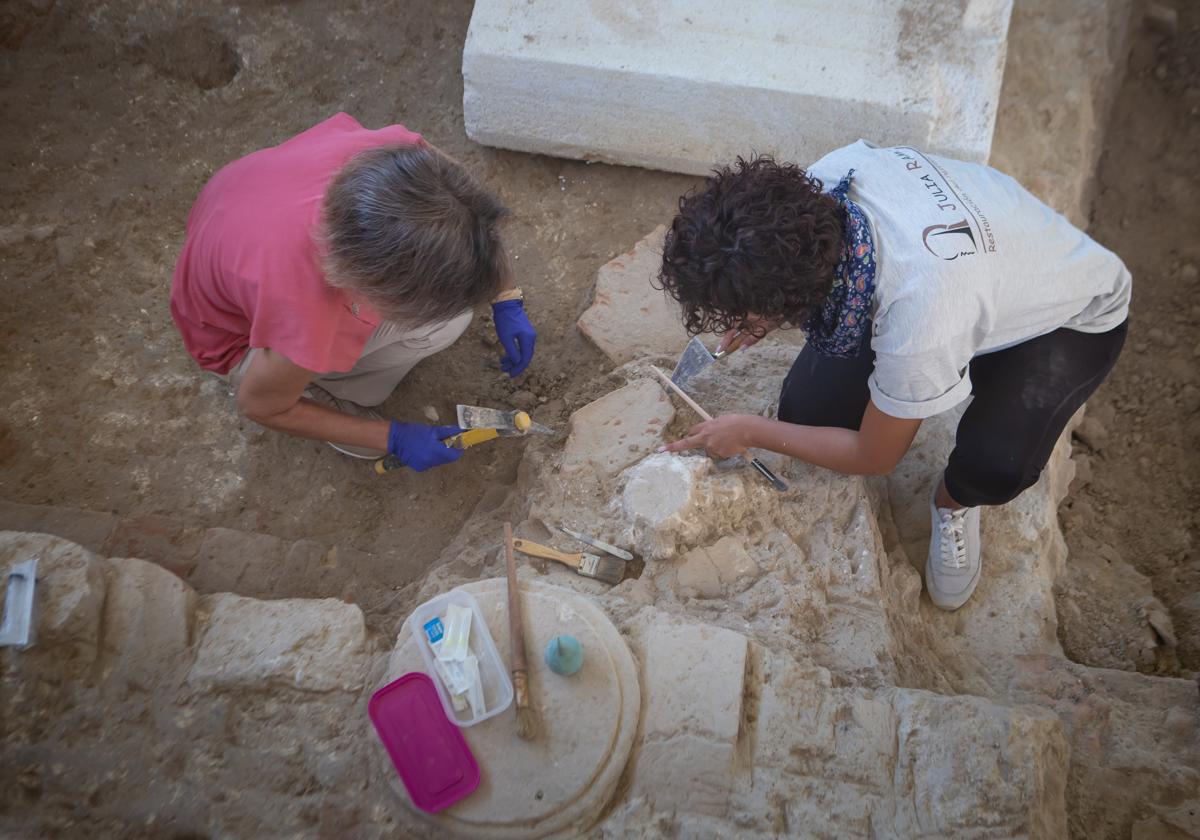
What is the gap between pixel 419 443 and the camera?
237 centimetres

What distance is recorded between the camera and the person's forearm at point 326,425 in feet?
7.48

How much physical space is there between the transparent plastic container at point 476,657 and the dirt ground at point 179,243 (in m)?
0.57

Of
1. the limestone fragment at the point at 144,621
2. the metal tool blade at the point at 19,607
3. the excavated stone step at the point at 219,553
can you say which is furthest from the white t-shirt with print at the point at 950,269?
the metal tool blade at the point at 19,607

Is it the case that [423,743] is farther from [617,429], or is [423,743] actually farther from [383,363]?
[383,363]

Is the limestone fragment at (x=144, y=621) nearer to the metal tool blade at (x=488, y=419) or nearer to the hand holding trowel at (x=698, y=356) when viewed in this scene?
the metal tool blade at (x=488, y=419)

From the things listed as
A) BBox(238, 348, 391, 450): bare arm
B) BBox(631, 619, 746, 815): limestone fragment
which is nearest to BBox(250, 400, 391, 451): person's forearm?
BBox(238, 348, 391, 450): bare arm

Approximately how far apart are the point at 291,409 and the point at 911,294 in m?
1.62

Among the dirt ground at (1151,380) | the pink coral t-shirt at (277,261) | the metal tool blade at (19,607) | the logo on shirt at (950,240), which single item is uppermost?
the logo on shirt at (950,240)

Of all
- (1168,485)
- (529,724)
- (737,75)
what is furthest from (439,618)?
(1168,485)

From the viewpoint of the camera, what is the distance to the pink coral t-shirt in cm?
194

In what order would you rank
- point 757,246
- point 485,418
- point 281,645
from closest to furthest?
point 757,246 → point 281,645 → point 485,418

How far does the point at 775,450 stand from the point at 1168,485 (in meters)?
1.68

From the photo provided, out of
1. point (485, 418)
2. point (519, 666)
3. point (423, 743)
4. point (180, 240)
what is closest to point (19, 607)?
point (423, 743)

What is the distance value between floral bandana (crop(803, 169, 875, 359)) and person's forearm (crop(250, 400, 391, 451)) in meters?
1.26
